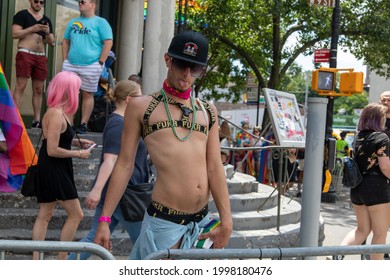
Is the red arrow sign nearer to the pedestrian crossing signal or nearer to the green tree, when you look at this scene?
the pedestrian crossing signal

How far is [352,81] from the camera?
787cm

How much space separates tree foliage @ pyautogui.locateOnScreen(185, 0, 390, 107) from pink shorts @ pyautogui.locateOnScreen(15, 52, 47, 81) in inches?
604

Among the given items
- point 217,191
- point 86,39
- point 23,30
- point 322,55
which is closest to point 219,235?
point 217,191

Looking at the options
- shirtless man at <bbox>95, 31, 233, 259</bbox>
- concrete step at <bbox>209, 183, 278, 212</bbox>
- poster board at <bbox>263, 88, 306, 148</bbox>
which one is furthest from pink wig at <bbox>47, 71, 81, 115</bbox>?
poster board at <bbox>263, 88, 306, 148</bbox>

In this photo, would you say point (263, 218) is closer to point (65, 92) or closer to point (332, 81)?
point (332, 81)

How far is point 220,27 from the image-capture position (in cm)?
2716

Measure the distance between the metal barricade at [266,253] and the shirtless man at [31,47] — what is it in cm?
618

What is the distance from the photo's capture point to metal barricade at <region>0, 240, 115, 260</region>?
3064 millimetres

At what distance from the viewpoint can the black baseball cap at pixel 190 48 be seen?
3.63 meters

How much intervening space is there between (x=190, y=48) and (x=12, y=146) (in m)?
4.35

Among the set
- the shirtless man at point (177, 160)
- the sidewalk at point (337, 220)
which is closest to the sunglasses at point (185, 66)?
the shirtless man at point (177, 160)

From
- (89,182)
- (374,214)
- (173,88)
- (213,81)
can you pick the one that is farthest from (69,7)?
(213,81)
